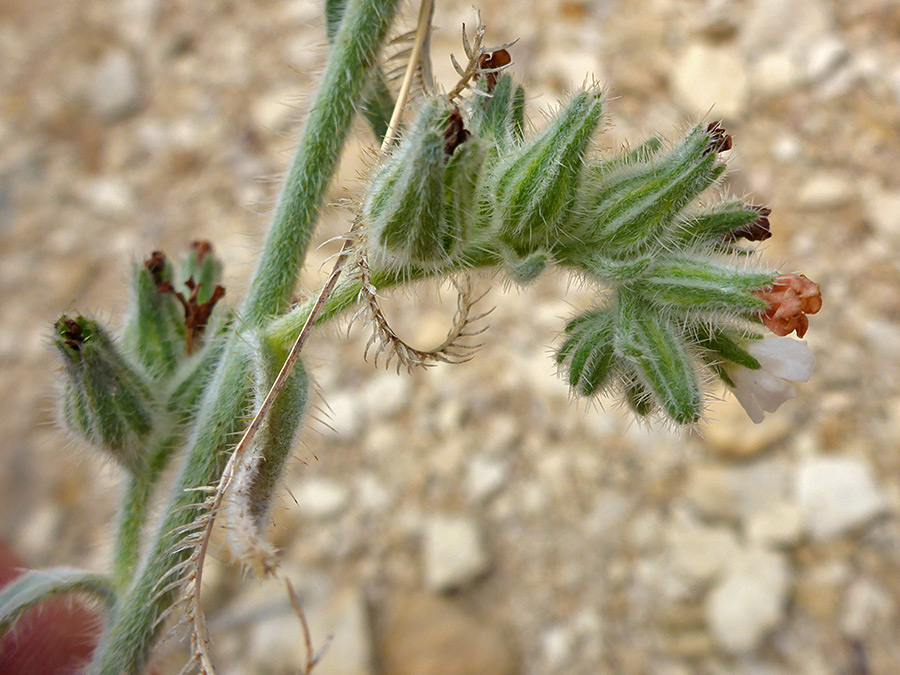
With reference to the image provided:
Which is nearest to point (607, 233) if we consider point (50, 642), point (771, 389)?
point (771, 389)

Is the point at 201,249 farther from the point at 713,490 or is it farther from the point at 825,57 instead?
the point at 825,57

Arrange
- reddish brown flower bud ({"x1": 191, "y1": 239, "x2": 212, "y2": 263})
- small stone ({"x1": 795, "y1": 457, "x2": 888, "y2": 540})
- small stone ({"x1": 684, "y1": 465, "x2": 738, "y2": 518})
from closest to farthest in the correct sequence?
reddish brown flower bud ({"x1": 191, "y1": 239, "x2": 212, "y2": 263}) < small stone ({"x1": 795, "y1": 457, "x2": 888, "y2": 540}) < small stone ({"x1": 684, "y1": 465, "x2": 738, "y2": 518})

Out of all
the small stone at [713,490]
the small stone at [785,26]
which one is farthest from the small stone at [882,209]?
the small stone at [713,490]

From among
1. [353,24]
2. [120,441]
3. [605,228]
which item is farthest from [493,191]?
[120,441]

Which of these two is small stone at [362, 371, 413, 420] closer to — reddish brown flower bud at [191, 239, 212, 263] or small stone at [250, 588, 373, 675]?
small stone at [250, 588, 373, 675]

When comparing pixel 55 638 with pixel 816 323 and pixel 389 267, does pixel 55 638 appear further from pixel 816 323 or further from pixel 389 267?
pixel 816 323

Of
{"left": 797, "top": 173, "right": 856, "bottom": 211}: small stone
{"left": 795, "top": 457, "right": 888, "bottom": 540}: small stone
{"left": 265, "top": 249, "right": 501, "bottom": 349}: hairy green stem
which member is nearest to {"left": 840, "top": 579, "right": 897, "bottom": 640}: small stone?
{"left": 795, "top": 457, "right": 888, "bottom": 540}: small stone
